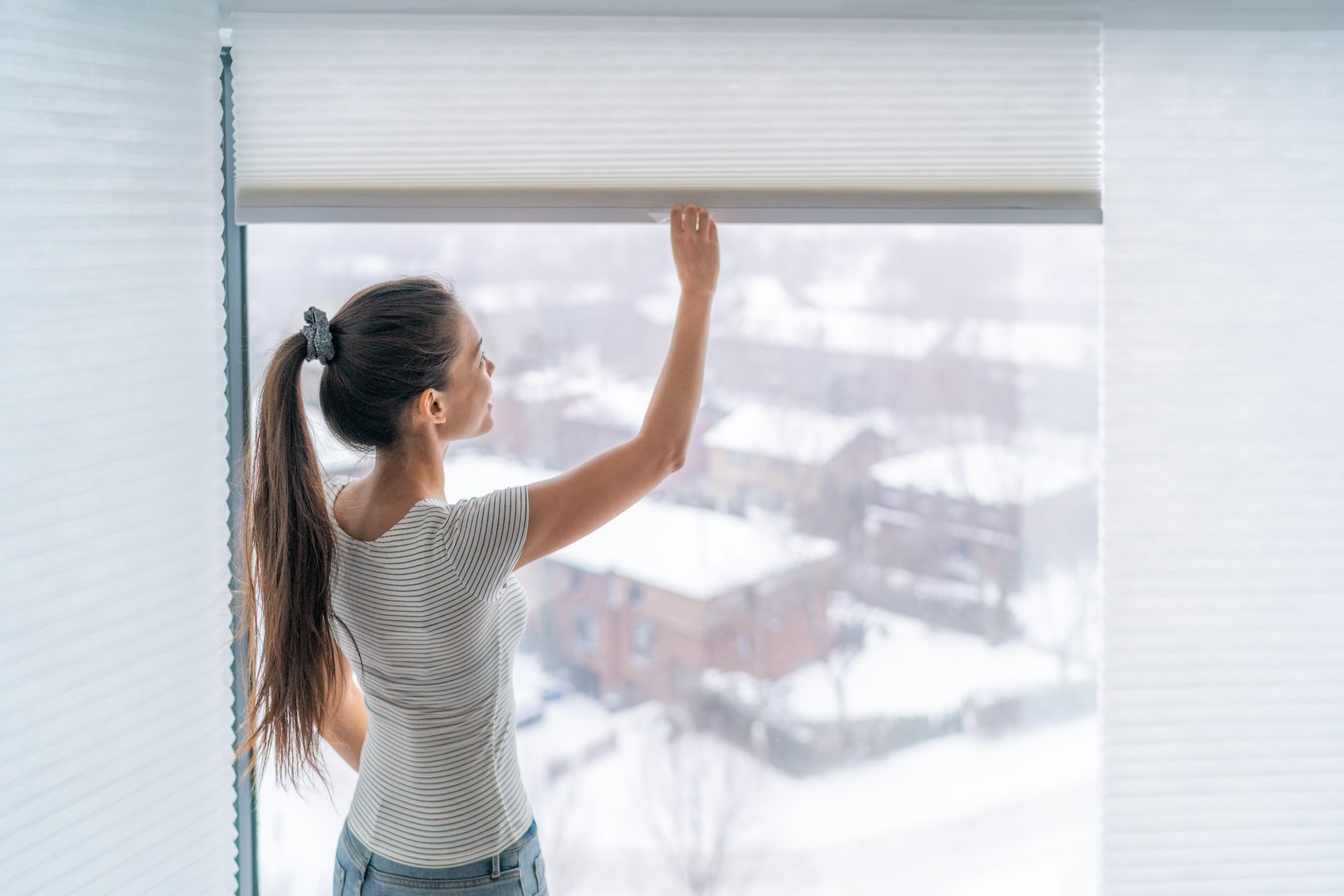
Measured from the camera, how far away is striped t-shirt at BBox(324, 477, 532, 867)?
1.30 meters

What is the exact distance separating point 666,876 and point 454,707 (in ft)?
3.13

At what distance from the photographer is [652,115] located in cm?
170

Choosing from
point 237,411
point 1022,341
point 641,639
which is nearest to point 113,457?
point 237,411

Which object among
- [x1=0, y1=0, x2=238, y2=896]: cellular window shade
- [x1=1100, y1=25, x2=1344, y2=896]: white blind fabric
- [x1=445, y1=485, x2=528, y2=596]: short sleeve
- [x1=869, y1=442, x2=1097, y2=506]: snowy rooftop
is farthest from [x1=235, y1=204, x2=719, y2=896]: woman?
[x1=1100, y1=25, x2=1344, y2=896]: white blind fabric

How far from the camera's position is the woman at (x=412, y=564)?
1.31 metres

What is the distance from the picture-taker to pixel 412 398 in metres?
1.34

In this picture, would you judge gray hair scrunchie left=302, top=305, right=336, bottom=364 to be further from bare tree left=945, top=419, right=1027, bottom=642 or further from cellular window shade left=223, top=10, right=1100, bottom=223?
bare tree left=945, top=419, right=1027, bottom=642

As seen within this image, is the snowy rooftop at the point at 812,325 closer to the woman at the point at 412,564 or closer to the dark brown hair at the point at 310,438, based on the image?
the woman at the point at 412,564

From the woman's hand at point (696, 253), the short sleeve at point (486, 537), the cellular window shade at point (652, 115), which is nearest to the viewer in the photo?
the short sleeve at point (486, 537)

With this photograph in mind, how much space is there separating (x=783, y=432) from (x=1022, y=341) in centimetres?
56

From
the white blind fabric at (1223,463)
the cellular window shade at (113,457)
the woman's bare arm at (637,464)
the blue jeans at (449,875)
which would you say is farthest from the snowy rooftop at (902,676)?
the cellular window shade at (113,457)

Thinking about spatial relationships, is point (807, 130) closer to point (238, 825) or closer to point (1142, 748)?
point (1142, 748)

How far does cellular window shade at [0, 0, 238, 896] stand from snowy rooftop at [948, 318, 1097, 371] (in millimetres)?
1539

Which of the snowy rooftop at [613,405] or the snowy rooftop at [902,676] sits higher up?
the snowy rooftop at [613,405]
